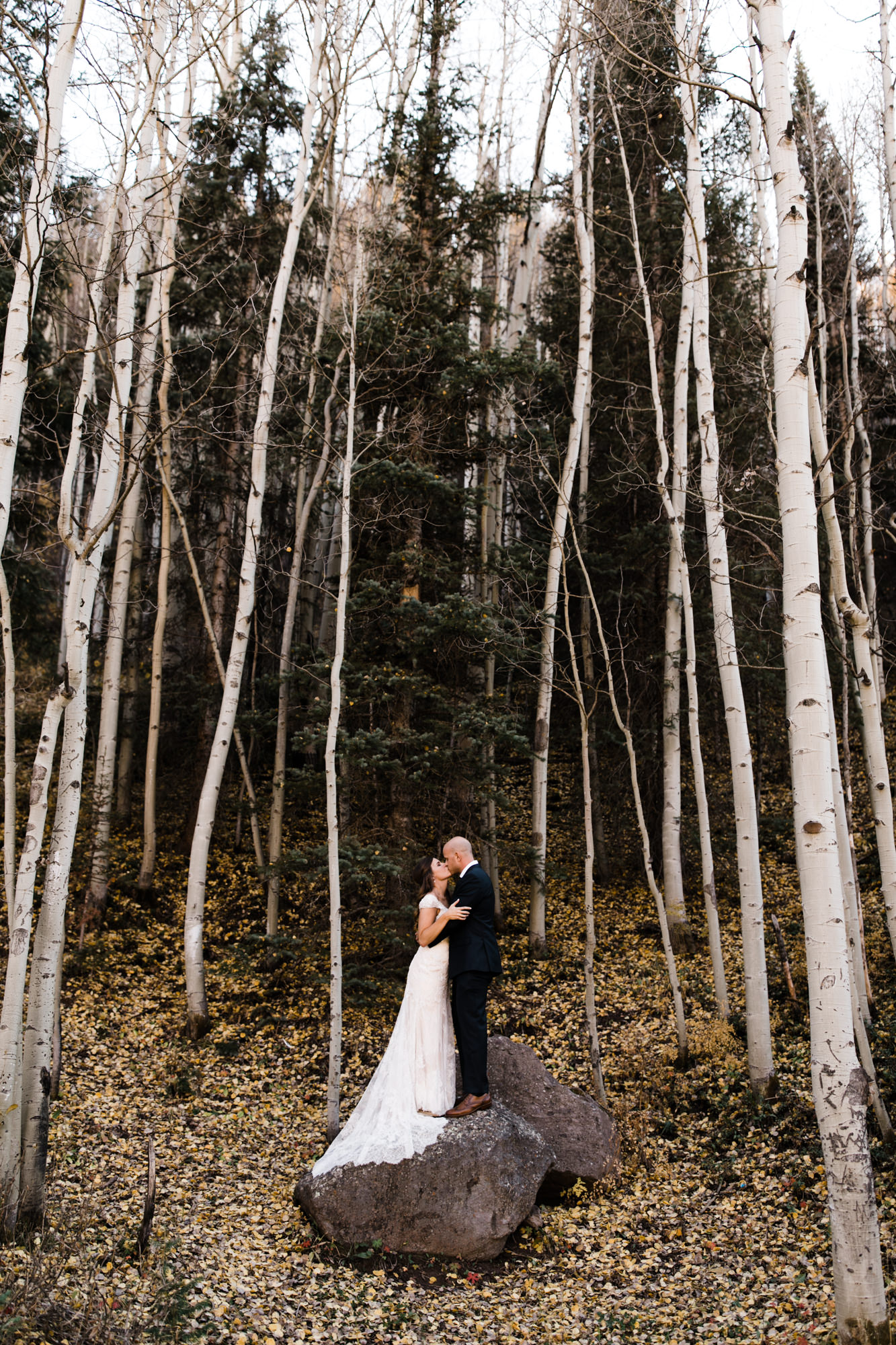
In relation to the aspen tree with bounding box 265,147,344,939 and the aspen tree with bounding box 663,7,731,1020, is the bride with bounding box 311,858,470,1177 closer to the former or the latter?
the aspen tree with bounding box 663,7,731,1020

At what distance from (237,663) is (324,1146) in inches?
179

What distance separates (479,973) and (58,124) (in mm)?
5951

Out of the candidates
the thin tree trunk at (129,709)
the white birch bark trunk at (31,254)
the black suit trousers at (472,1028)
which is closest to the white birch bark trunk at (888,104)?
the white birch bark trunk at (31,254)

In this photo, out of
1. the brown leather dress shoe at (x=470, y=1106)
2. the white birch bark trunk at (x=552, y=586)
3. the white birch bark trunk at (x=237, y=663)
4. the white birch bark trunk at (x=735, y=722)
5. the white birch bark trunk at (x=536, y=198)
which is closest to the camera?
the brown leather dress shoe at (x=470, y=1106)

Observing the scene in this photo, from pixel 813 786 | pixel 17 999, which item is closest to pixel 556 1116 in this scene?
pixel 813 786

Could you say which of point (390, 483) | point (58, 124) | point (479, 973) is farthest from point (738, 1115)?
Answer: point (58, 124)

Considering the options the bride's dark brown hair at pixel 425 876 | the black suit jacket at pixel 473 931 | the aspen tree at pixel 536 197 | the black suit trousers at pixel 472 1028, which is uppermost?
the aspen tree at pixel 536 197

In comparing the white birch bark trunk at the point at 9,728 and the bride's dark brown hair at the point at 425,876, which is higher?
the white birch bark trunk at the point at 9,728

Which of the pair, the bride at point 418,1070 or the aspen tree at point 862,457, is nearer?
the bride at point 418,1070

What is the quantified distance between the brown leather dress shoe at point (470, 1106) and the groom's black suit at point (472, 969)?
0.04m

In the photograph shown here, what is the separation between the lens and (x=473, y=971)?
5848 millimetres

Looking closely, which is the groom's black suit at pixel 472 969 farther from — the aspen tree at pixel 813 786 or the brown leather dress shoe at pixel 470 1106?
the aspen tree at pixel 813 786

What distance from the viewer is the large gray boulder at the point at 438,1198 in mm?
5219

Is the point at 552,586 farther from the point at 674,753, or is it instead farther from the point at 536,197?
the point at 536,197
